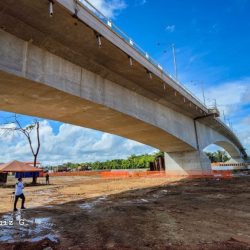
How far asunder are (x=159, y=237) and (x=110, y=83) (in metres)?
10.7

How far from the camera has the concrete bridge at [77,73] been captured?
960cm

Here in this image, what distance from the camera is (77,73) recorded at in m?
12.9

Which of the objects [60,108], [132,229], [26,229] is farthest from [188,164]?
[26,229]

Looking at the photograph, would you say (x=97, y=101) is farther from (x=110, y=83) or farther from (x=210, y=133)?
(x=210, y=133)

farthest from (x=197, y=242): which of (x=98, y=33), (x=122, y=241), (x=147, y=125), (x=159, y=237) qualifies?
(x=147, y=125)

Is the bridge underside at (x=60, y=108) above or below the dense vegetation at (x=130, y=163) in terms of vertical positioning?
below

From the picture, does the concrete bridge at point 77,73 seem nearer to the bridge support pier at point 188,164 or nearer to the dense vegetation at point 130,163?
the bridge support pier at point 188,164

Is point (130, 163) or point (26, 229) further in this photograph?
point (130, 163)

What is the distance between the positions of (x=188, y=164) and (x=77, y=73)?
2319 cm

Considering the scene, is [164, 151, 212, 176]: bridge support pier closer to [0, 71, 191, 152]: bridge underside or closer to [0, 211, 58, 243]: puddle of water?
[0, 71, 191, 152]: bridge underside

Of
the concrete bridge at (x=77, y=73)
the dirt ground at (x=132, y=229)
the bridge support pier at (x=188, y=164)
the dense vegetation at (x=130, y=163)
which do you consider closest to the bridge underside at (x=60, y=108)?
the concrete bridge at (x=77, y=73)

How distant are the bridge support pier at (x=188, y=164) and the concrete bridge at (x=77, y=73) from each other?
10375 mm

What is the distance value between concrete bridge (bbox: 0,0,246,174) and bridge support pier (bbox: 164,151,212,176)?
408 inches

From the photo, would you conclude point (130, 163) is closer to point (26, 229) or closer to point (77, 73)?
point (77, 73)
